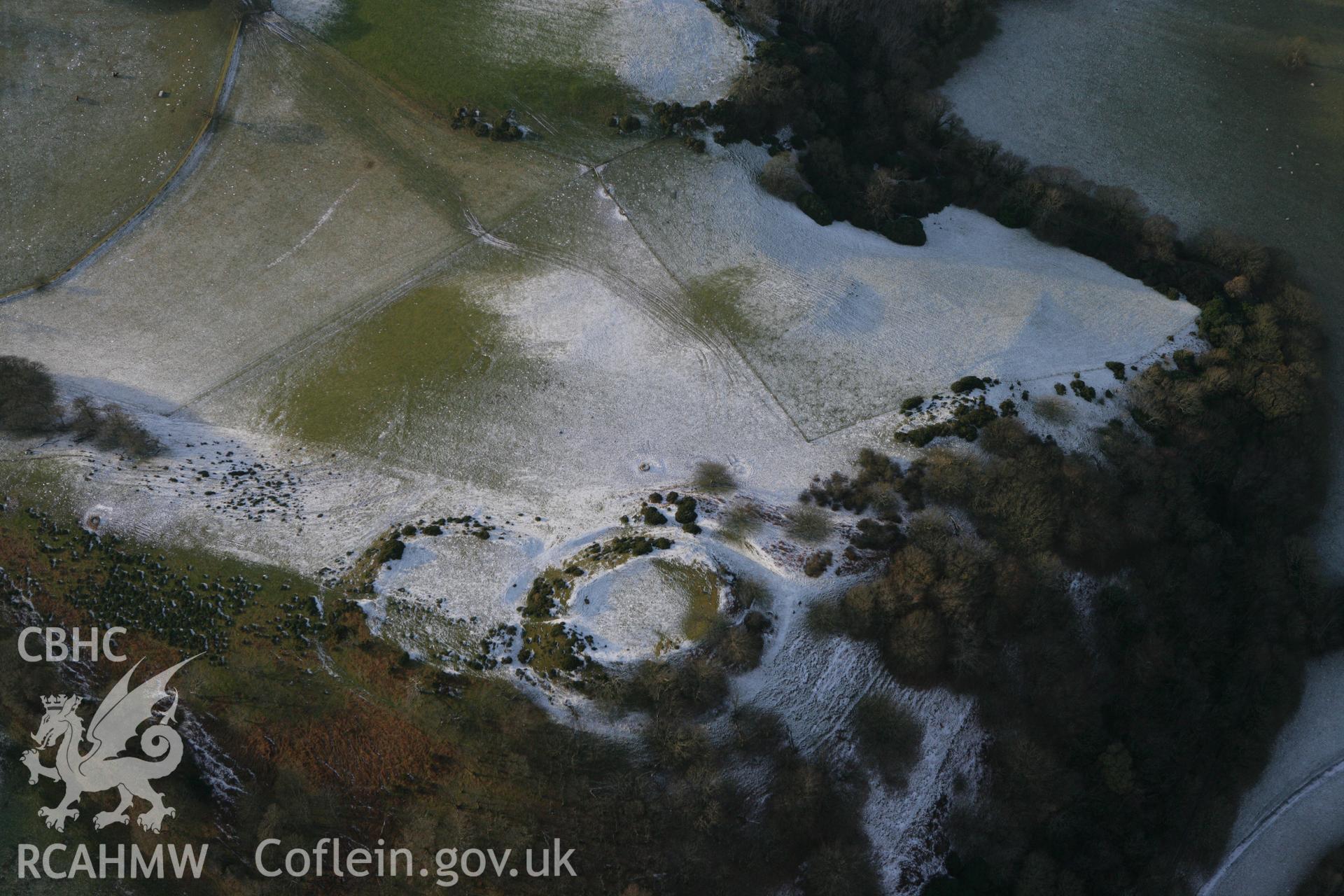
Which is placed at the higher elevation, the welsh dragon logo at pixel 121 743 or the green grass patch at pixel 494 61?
the green grass patch at pixel 494 61

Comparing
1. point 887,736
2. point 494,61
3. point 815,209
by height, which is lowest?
point 887,736

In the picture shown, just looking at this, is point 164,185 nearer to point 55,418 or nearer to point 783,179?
point 55,418

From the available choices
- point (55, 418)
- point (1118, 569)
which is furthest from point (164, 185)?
point (1118, 569)

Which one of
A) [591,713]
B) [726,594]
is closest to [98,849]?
[591,713]

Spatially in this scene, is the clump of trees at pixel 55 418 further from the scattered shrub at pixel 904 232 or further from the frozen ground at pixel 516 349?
the scattered shrub at pixel 904 232

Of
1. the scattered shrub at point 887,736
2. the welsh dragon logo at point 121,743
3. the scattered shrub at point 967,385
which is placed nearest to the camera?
the welsh dragon logo at point 121,743

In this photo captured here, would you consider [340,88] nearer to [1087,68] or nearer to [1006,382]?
[1006,382]

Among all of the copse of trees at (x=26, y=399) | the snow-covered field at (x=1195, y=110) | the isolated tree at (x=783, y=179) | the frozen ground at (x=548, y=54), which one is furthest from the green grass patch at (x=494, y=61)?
the copse of trees at (x=26, y=399)
